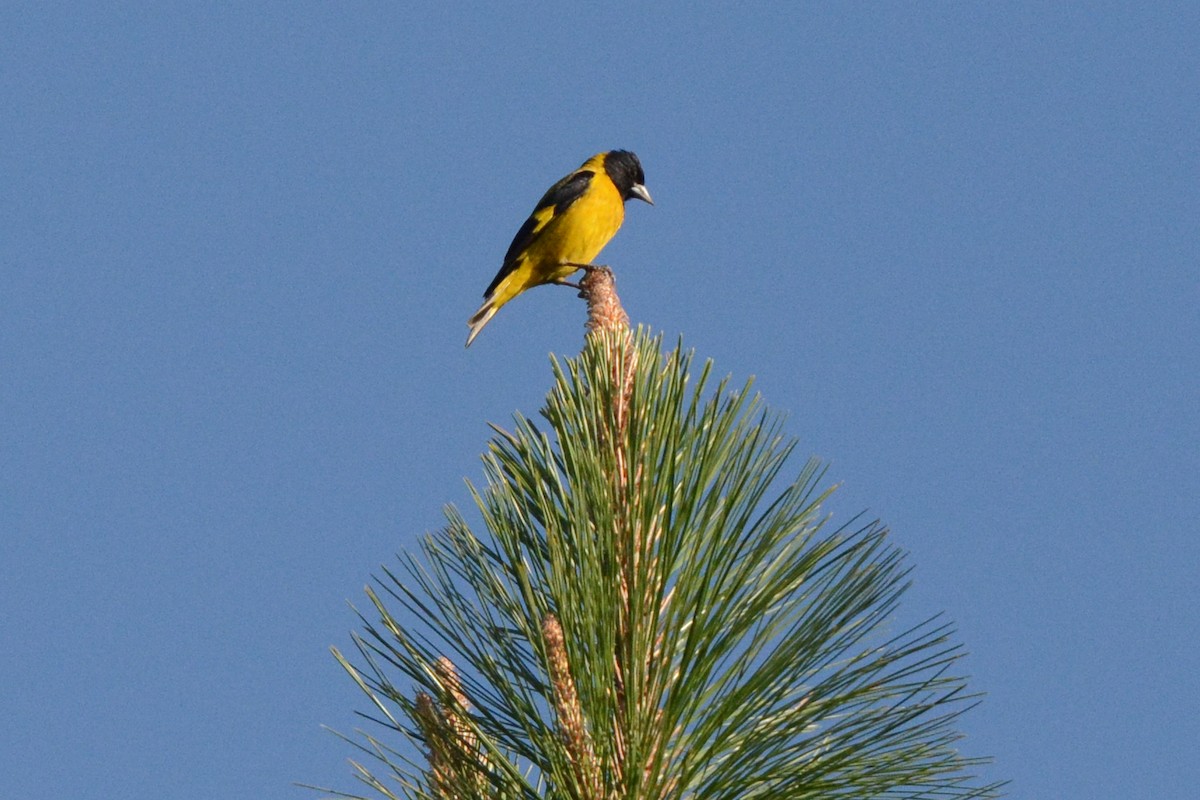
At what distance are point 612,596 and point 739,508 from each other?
30 centimetres

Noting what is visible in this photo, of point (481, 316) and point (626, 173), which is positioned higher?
point (626, 173)

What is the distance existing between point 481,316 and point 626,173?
5.73 ft

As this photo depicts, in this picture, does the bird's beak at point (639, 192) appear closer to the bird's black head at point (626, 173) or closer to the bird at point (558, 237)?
the bird's black head at point (626, 173)

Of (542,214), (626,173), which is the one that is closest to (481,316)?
(542,214)

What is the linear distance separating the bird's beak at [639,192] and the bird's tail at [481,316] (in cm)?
159

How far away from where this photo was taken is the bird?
381 inches

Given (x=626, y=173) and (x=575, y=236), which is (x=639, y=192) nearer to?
(x=626, y=173)

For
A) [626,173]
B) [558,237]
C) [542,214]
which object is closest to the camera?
[558,237]

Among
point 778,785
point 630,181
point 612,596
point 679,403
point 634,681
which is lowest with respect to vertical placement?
point 778,785

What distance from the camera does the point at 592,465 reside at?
247 cm

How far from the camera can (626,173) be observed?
35.5ft

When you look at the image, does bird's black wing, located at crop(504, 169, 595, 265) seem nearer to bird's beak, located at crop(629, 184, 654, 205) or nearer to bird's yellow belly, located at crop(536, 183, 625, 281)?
bird's yellow belly, located at crop(536, 183, 625, 281)

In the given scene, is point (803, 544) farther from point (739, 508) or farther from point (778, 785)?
point (778, 785)

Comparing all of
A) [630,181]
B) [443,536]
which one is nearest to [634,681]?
[443,536]
